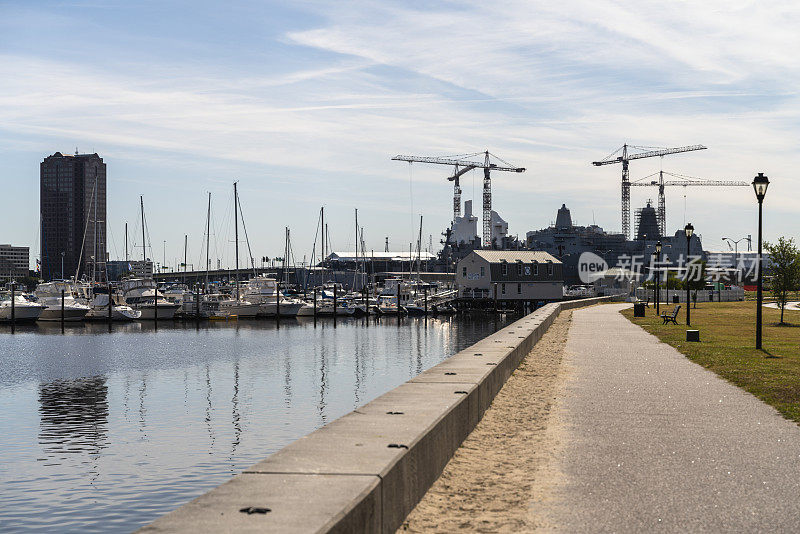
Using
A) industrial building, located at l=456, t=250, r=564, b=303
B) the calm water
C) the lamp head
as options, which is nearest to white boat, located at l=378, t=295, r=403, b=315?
industrial building, located at l=456, t=250, r=564, b=303

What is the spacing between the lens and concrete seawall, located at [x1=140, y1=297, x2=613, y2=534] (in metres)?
6.02

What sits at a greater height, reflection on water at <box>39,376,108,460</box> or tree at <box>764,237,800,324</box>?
tree at <box>764,237,800,324</box>

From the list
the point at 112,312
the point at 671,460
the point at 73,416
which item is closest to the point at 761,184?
the point at 671,460

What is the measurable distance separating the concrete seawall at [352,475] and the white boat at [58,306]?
303 ft

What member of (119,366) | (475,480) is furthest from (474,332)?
(475,480)

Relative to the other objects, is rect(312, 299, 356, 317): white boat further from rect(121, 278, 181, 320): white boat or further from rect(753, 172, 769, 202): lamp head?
rect(753, 172, 769, 202): lamp head

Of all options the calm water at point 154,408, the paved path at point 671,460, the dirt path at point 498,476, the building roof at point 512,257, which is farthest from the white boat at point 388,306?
the dirt path at point 498,476

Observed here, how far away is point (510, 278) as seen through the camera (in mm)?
117375

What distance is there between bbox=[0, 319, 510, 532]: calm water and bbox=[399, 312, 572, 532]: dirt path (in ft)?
23.7

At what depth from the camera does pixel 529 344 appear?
28.0 metres

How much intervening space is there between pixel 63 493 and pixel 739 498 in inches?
572

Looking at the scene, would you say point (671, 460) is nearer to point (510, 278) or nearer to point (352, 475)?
point (352, 475)

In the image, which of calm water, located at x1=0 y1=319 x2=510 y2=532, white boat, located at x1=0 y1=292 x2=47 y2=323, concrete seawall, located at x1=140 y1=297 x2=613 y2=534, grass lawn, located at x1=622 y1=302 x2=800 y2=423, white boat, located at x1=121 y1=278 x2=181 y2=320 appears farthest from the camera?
white boat, located at x1=121 y1=278 x2=181 y2=320

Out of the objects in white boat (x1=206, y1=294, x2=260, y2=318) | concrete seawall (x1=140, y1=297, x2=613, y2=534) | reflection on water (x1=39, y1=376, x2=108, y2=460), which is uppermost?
concrete seawall (x1=140, y1=297, x2=613, y2=534)
